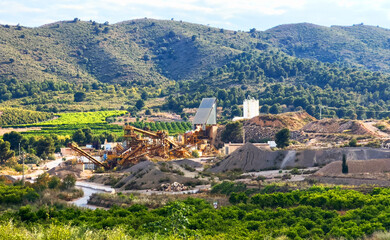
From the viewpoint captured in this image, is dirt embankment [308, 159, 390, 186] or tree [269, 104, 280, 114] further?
tree [269, 104, 280, 114]

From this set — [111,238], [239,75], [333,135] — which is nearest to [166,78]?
[239,75]

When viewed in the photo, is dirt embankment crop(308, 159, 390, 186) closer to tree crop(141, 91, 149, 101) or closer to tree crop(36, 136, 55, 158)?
tree crop(36, 136, 55, 158)

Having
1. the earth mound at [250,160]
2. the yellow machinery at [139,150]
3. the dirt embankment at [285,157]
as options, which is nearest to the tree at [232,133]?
the yellow machinery at [139,150]

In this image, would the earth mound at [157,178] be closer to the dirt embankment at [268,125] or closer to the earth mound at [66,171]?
the earth mound at [66,171]

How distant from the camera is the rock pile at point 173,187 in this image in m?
56.7

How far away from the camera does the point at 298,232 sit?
102 ft

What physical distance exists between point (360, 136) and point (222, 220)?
171 ft

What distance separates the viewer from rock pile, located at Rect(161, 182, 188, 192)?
5669cm

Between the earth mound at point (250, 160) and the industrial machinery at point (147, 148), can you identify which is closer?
the earth mound at point (250, 160)

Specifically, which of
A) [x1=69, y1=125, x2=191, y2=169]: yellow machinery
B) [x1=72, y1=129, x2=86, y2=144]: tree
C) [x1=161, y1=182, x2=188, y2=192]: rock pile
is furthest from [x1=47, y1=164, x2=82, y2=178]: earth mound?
[x1=72, y1=129, x2=86, y2=144]: tree

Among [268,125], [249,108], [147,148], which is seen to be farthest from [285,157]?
[249,108]

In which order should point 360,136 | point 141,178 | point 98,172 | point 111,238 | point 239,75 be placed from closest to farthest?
point 111,238
point 141,178
point 98,172
point 360,136
point 239,75

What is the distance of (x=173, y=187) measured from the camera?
57.3 metres

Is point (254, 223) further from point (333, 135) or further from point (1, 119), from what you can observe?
point (1, 119)
